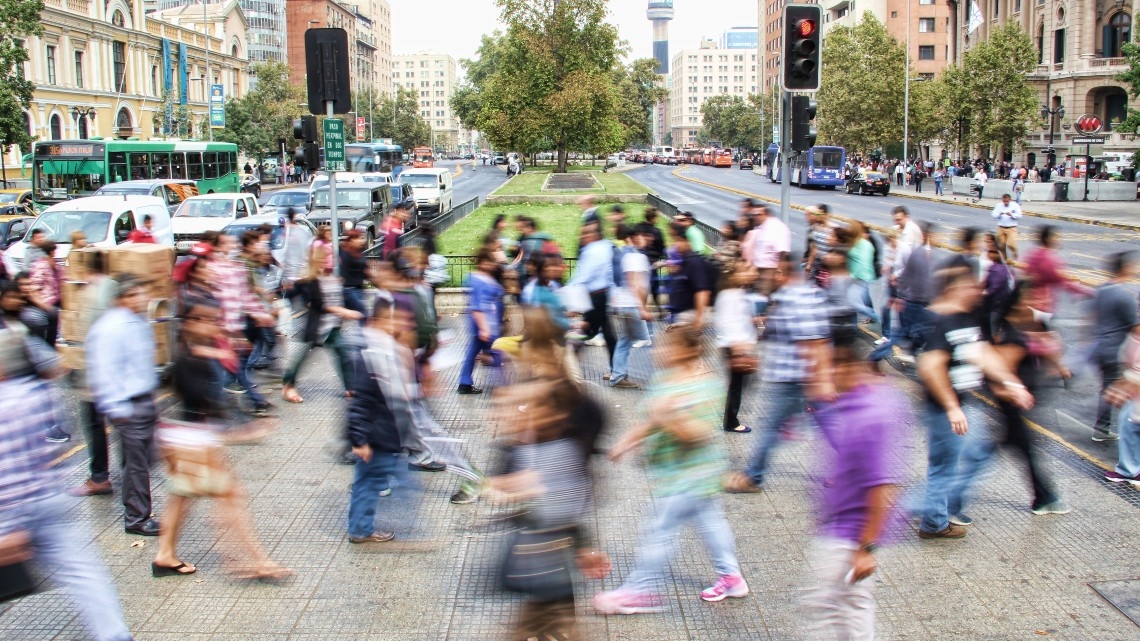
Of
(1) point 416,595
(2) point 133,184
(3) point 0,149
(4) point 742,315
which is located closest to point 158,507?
(1) point 416,595

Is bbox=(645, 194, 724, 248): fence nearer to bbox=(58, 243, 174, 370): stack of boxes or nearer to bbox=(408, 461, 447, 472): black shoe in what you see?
bbox=(408, 461, 447, 472): black shoe

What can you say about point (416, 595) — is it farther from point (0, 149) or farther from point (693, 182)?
point (693, 182)

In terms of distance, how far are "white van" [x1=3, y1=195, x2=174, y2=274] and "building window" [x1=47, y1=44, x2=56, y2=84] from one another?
145 feet

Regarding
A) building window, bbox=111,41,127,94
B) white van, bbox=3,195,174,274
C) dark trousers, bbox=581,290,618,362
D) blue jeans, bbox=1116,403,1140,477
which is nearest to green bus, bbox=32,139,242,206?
white van, bbox=3,195,174,274

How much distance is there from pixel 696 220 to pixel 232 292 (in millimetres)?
8351

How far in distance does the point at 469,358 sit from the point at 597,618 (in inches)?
210

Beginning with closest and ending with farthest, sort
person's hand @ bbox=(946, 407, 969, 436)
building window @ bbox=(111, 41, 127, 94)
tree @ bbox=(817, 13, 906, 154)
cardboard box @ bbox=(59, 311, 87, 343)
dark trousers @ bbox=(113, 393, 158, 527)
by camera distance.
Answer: person's hand @ bbox=(946, 407, 969, 436) < dark trousers @ bbox=(113, 393, 158, 527) < cardboard box @ bbox=(59, 311, 87, 343) < tree @ bbox=(817, 13, 906, 154) < building window @ bbox=(111, 41, 127, 94)

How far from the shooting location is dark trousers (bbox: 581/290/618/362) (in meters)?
10.9

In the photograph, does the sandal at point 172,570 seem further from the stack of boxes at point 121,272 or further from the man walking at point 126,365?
the stack of boxes at point 121,272

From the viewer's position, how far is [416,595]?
5.96 meters

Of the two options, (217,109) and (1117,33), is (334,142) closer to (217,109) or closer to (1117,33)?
(217,109)

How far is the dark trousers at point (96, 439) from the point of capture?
7.43 metres

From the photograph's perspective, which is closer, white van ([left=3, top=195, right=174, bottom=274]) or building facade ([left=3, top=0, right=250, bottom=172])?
white van ([left=3, top=195, right=174, bottom=274])

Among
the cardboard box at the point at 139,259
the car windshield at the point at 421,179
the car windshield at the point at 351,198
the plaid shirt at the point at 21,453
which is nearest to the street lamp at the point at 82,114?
the car windshield at the point at 421,179
